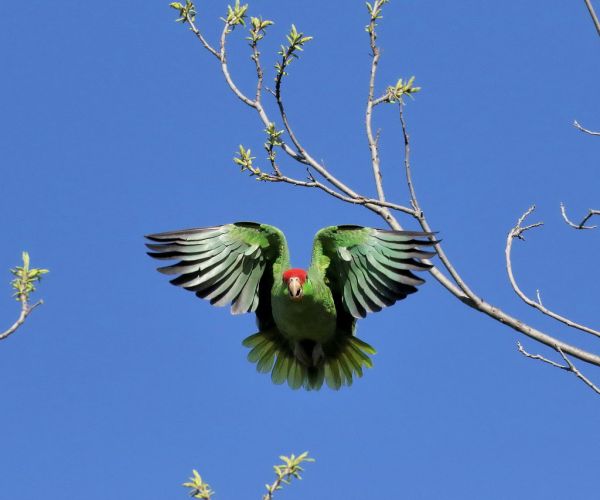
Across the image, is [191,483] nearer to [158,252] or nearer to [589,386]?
[589,386]

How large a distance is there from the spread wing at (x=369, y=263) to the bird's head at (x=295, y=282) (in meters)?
0.55

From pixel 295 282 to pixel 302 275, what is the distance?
0.35 ft

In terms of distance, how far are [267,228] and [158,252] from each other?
3.49ft

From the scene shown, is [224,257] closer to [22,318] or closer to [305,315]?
[305,315]

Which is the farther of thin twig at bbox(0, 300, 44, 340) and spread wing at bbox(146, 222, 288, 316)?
spread wing at bbox(146, 222, 288, 316)

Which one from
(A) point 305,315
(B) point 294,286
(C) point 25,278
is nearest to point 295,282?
(B) point 294,286

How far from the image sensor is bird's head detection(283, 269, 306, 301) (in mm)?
8016

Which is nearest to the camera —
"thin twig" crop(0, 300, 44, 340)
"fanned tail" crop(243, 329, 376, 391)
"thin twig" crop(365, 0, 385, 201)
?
"thin twig" crop(0, 300, 44, 340)

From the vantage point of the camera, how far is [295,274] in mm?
8039

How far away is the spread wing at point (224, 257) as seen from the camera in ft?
28.2

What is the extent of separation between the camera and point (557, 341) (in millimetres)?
6086

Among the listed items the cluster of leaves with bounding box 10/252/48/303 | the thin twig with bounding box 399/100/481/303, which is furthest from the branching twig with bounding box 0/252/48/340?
the thin twig with bounding box 399/100/481/303

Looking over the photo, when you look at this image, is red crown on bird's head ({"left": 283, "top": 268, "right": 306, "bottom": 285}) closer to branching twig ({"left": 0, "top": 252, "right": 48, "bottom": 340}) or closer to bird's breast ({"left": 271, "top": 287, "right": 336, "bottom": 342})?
bird's breast ({"left": 271, "top": 287, "right": 336, "bottom": 342})

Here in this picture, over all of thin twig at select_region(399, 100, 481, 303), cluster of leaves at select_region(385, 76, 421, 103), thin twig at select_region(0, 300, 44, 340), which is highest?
cluster of leaves at select_region(385, 76, 421, 103)
